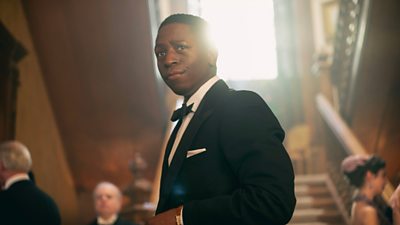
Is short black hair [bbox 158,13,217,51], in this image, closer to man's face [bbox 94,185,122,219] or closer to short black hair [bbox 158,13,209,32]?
short black hair [bbox 158,13,209,32]

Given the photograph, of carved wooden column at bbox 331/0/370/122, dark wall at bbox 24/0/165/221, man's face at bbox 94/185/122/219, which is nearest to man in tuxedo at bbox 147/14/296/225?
man's face at bbox 94/185/122/219

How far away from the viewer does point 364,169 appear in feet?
11.9

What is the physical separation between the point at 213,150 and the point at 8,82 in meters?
3.70

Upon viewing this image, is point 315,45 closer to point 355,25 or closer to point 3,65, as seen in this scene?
point 355,25

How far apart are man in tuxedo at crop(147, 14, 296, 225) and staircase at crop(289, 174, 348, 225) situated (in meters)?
4.10

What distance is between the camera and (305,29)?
326 inches

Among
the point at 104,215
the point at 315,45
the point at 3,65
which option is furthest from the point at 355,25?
the point at 315,45

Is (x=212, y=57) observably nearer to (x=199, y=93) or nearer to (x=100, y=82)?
(x=199, y=93)

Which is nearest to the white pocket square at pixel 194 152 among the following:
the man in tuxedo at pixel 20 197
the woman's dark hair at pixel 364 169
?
the man in tuxedo at pixel 20 197

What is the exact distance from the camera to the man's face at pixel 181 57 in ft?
4.97

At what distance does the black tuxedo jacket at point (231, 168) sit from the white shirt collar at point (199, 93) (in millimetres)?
18

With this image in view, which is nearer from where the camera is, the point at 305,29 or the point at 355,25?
the point at 355,25

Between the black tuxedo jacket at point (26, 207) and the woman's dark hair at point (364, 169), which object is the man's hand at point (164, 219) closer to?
the black tuxedo jacket at point (26, 207)

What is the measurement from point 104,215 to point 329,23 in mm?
4726
